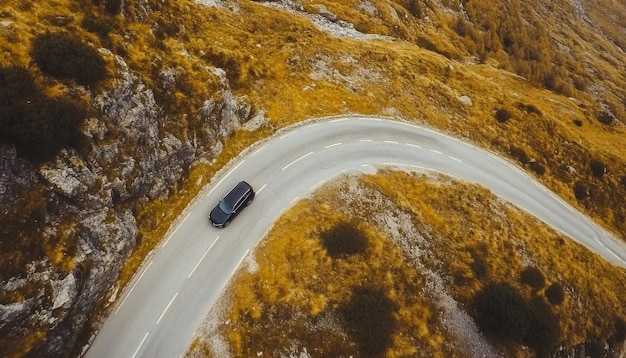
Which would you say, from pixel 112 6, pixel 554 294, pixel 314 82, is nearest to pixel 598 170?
pixel 554 294

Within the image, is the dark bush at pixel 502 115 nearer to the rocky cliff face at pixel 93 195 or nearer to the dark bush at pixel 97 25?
the rocky cliff face at pixel 93 195

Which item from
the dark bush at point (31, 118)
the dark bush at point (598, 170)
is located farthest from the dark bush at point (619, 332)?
the dark bush at point (31, 118)

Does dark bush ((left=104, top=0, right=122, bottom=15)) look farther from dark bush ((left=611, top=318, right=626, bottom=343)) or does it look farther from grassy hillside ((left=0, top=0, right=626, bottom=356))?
dark bush ((left=611, top=318, right=626, bottom=343))

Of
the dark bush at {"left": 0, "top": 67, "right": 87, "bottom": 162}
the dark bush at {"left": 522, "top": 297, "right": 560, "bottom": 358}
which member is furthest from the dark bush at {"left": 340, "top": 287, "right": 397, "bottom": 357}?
the dark bush at {"left": 0, "top": 67, "right": 87, "bottom": 162}

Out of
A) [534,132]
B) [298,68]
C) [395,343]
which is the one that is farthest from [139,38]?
[534,132]

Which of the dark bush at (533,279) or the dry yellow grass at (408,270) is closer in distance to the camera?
the dry yellow grass at (408,270)

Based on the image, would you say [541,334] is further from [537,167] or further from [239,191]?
[239,191]

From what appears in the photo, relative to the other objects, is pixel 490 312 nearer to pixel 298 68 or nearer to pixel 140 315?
pixel 140 315
